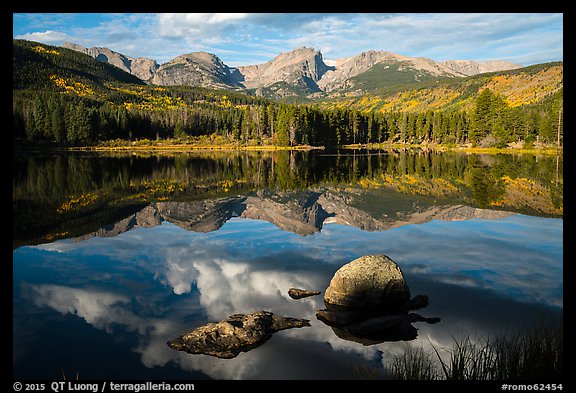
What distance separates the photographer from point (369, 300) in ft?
48.3

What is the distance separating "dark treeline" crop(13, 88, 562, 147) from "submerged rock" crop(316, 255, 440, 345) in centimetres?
11412

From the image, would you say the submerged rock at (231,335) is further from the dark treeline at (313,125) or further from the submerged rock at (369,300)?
the dark treeline at (313,125)

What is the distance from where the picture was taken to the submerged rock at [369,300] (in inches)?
526

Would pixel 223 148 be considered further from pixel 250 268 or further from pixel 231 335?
pixel 231 335

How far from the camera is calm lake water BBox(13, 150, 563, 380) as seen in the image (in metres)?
11.7

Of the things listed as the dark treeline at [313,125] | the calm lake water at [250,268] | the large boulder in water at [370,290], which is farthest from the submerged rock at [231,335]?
the dark treeline at [313,125]

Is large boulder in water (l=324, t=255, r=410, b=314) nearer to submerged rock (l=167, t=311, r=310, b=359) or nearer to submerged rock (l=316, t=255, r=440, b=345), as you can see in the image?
submerged rock (l=316, t=255, r=440, b=345)

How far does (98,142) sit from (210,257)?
517 feet

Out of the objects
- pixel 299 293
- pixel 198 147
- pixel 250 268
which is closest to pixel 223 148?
pixel 198 147

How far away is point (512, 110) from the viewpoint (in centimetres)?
12419

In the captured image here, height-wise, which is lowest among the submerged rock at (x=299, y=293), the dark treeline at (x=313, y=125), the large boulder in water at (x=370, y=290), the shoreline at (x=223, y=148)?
the submerged rock at (x=299, y=293)

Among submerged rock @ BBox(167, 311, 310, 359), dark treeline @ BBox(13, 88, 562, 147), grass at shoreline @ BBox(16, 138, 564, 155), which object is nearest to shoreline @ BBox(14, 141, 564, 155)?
grass at shoreline @ BBox(16, 138, 564, 155)

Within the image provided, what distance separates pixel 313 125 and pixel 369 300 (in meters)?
145

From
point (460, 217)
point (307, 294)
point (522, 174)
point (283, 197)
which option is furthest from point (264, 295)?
point (522, 174)
